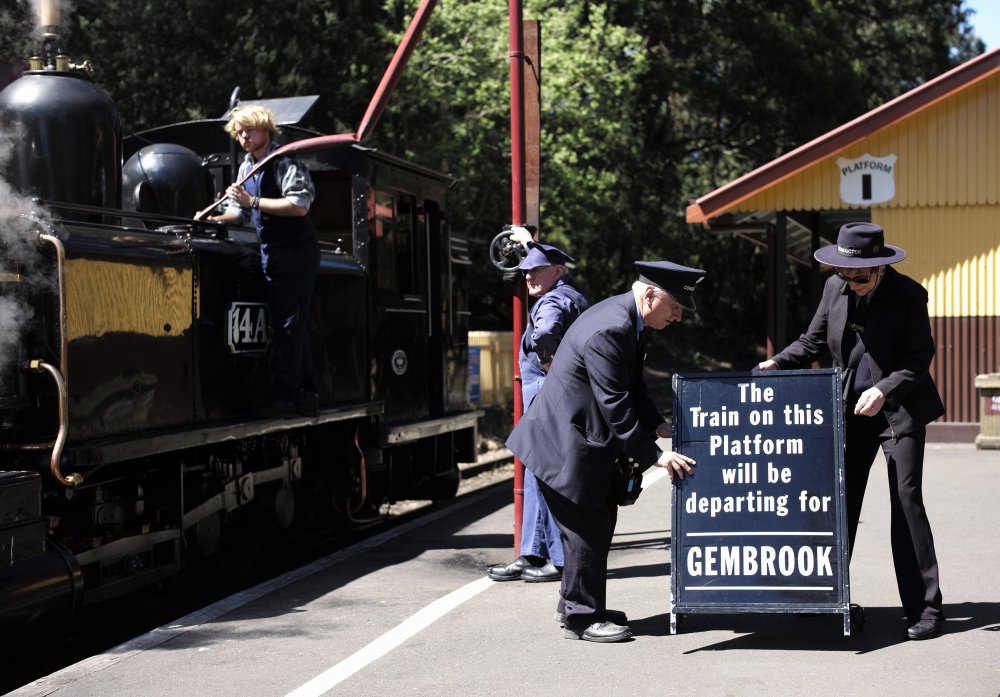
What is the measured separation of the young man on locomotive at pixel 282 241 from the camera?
7258mm

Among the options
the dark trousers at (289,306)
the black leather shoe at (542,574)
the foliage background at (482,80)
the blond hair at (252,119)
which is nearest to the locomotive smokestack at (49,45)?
the blond hair at (252,119)

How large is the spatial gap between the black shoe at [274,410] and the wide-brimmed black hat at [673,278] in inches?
117

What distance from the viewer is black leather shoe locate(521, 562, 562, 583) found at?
22.5 feet

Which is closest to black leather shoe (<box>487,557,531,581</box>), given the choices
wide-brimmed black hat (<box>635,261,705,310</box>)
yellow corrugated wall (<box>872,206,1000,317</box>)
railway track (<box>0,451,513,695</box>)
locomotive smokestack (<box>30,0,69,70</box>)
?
railway track (<box>0,451,513,695</box>)

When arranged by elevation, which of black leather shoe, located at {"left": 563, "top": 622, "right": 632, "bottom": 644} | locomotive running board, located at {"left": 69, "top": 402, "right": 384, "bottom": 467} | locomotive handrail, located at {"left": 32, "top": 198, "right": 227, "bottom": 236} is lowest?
black leather shoe, located at {"left": 563, "top": 622, "right": 632, "bottom": 644}

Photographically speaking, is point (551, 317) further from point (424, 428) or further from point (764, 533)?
point (424, 428)

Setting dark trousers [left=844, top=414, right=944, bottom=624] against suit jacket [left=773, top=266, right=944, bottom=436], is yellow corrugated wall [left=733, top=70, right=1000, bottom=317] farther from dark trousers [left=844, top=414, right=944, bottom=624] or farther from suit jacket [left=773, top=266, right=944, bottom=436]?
dark trousers [left=844, top=414, right=944, bottom=624]

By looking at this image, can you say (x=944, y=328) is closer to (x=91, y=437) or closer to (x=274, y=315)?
(x=274, y=315)

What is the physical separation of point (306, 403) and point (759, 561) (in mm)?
3393

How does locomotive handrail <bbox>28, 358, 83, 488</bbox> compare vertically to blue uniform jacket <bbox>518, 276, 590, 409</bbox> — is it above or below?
below

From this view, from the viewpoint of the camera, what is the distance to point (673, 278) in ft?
17.3

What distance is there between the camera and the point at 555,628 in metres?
5.79

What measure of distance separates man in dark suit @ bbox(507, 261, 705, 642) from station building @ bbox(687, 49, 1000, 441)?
9.31 metres

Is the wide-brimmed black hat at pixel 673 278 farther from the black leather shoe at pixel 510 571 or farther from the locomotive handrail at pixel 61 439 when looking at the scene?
the locomotive handrail at pixel 61 439
